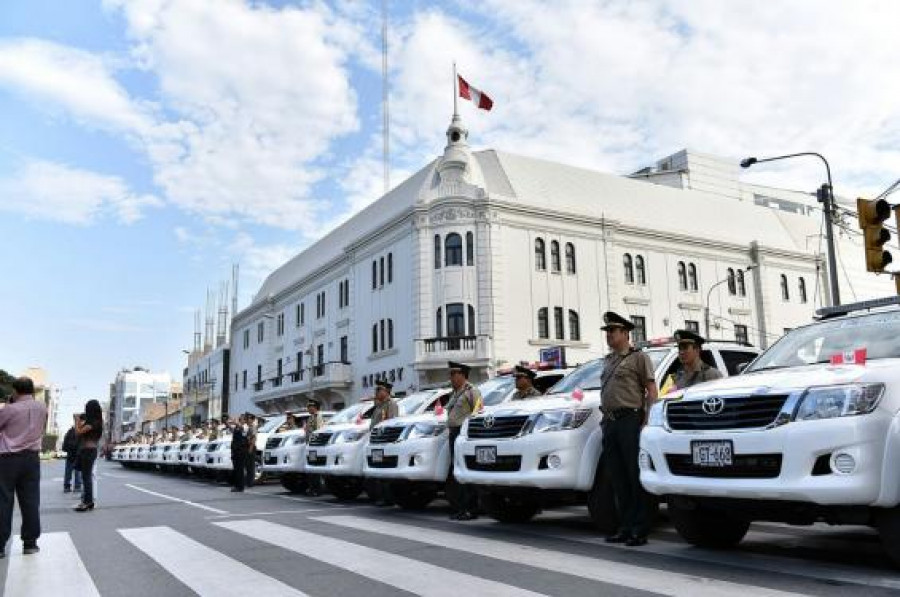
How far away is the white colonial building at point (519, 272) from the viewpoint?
35.4m

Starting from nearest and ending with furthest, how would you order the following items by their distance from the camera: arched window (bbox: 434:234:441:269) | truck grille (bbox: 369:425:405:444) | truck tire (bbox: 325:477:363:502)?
truck grille (bbox: 369:425:405:444) < truck tire (bbox: 325:477:363:502) < arched window (bbox: 434:234:441:269)

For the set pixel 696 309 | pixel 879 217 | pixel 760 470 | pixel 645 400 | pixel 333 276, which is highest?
pixel 333 276

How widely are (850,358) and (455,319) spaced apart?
1173 inches

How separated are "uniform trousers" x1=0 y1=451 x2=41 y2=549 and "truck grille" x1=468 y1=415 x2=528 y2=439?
4278mm

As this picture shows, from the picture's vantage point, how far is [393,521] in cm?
942

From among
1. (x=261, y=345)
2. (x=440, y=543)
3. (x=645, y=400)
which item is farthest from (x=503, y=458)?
(x=261, y=345)

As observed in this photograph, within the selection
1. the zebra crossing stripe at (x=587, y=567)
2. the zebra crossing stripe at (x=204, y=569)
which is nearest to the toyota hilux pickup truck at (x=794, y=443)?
the zebra crossing stripe at (x=587, y=567)

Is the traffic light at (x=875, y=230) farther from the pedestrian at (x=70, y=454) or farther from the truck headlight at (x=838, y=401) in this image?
the pedestrian at (x=70, y=454)

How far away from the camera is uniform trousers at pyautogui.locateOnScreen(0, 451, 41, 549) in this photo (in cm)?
760

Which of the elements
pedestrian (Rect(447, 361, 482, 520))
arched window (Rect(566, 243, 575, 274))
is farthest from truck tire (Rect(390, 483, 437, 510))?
arched window (Rect(566, 243, 575, 274))

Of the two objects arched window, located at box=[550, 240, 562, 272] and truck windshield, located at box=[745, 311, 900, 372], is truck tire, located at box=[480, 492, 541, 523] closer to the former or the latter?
truck windshield, located at box=[745, 311, 900, 372]

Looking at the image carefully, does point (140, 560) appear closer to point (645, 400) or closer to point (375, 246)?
point (645, 400)

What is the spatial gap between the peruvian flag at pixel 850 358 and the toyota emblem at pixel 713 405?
3.06ft

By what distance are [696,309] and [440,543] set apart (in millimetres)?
37510
